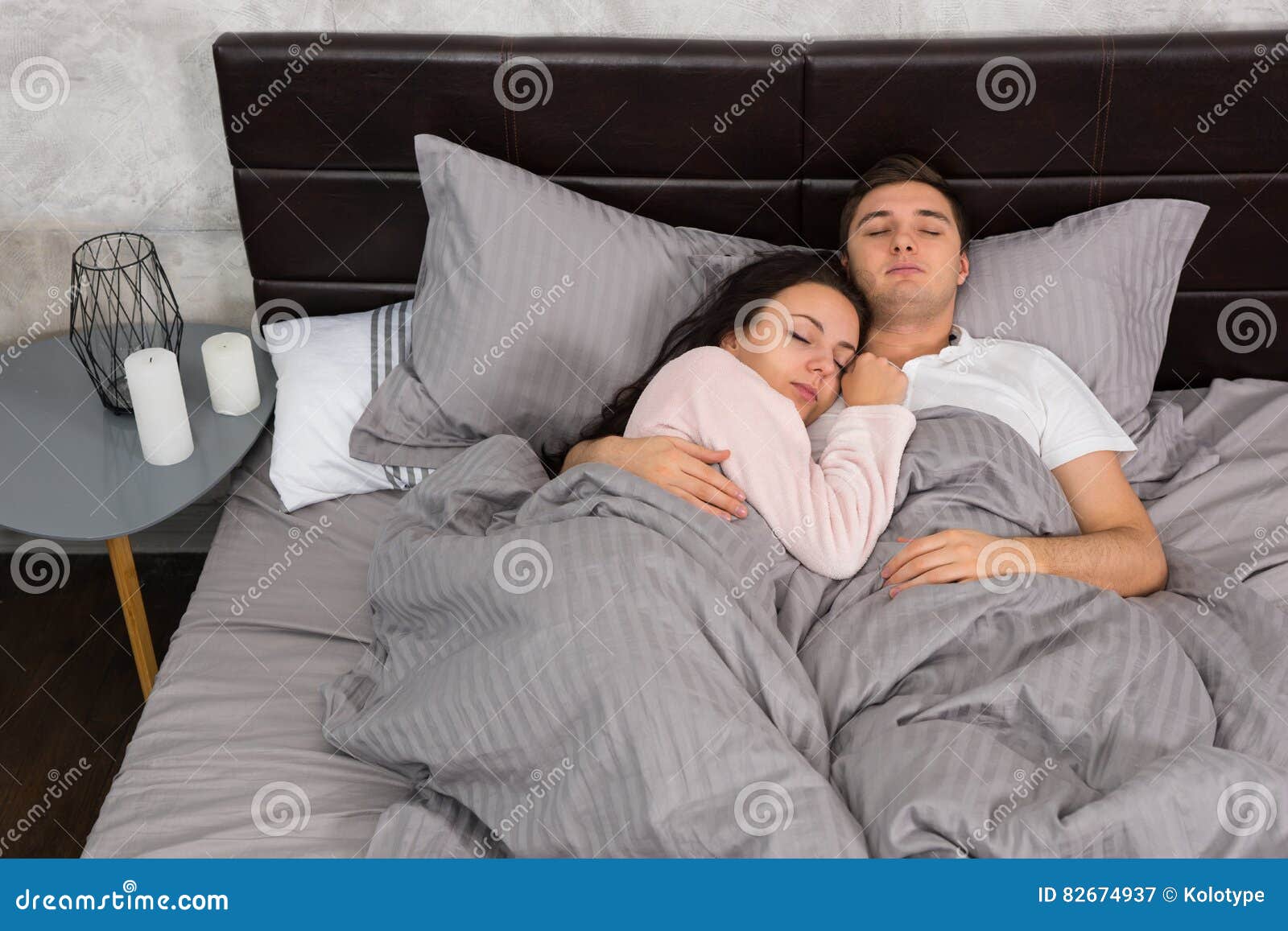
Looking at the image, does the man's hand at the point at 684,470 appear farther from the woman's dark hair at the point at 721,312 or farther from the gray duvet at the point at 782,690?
the woman's dark hair at the point at 721,312

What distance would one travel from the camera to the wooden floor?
183cm

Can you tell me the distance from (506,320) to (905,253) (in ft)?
2.17

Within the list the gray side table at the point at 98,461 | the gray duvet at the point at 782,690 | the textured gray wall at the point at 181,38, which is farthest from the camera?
the textured gray wall at the point at 181,38

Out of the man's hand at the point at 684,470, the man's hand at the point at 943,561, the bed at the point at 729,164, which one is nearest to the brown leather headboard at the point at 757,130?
the bed at the point at 729,164

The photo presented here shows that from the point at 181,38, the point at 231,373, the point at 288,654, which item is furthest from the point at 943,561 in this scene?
the point at 181,38

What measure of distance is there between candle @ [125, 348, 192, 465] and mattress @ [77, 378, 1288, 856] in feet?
0.44

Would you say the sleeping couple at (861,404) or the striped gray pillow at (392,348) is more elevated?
the sleeping couple at (861,404)

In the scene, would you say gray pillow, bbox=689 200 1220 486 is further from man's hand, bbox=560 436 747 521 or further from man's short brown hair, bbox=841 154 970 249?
man's hand, bbox=560 436 747 521

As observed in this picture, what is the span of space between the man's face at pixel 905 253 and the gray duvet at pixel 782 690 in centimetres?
31

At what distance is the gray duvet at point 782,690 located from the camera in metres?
1.17

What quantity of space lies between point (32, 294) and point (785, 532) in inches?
61.3

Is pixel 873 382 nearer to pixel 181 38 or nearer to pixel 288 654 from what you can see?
pixel 288 654

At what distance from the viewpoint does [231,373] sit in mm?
1835

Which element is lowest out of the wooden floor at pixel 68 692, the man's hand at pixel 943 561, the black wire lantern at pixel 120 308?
the wooden floor at pixel 68 692
